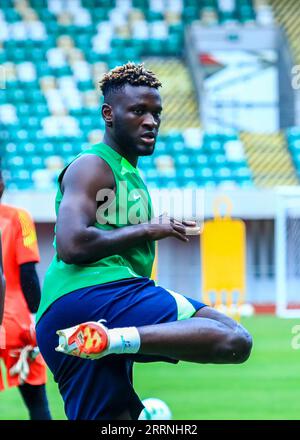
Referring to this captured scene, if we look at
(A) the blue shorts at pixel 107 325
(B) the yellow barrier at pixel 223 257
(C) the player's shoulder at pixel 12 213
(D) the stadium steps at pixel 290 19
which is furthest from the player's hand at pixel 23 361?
(D) the stadium steps at pixel 290 19

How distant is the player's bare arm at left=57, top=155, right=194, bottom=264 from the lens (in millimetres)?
3854

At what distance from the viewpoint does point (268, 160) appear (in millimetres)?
18938

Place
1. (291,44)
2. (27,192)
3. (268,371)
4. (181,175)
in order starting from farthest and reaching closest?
(291,44) < (181,175) < (27,192) < (268,371)

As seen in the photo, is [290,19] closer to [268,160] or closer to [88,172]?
[268,160]

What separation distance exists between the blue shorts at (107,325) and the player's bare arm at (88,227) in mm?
151

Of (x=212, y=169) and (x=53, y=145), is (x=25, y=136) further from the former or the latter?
(x=212, y=169)

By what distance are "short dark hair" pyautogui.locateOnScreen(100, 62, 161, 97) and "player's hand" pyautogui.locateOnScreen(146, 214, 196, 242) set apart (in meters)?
0.60

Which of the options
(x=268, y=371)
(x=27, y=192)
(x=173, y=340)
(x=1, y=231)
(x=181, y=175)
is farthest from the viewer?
(x=181, y=175)

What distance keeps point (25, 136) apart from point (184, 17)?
4.72 meters

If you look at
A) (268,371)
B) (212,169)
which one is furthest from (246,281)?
(268,371)

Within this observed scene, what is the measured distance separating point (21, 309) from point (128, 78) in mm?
2014

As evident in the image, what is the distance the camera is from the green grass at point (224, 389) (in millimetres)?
7137

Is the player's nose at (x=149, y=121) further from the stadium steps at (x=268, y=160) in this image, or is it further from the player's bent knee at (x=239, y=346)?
the stadium steps at (x=268, y=160)

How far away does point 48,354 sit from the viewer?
4098 mm
